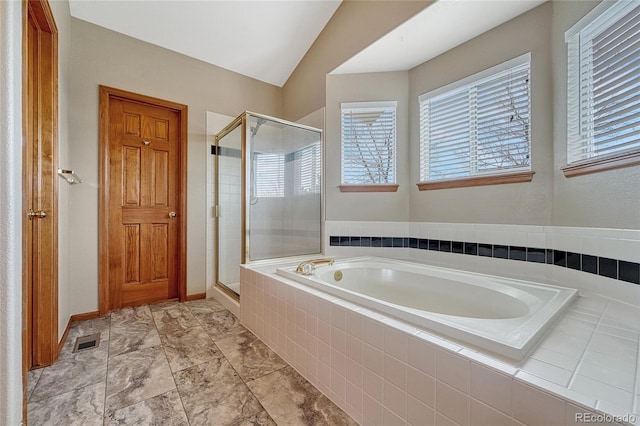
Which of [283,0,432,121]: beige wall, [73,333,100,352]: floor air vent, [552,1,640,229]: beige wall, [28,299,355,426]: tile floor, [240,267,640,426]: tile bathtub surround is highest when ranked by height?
[283,0,432,121]: beige wall

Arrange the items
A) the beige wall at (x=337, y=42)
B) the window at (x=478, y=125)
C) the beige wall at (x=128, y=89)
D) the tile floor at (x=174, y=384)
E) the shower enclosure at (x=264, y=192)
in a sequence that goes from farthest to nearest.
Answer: the shower enclosure at (x=264, y=192), the beige wall at (x=128, y=89), the beige wall at (x=337, y=42), the window at (x=478, y=125), the tile floor at (x=174, y=384)

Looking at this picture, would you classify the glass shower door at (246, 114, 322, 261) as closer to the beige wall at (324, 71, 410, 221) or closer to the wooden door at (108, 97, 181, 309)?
the beige wall at (324, 71, 410, 221)

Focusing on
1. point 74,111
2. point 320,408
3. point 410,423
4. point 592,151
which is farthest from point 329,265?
point 74,111

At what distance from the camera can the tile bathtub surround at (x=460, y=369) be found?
68cm

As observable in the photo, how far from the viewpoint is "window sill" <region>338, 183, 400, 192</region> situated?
8.32ft

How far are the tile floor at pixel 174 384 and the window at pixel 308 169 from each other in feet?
4.60

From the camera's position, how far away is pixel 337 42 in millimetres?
2475

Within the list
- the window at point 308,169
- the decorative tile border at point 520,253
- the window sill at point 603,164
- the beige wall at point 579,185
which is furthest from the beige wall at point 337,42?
the decorative tile border at point 520,253

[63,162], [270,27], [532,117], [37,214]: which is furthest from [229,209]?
[532,117]

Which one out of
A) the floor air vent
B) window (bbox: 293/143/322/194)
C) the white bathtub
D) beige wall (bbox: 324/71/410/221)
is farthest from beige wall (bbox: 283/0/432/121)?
the floor air vent

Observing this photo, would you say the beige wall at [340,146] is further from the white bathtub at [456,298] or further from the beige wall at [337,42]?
the white bathtub at [456,298]

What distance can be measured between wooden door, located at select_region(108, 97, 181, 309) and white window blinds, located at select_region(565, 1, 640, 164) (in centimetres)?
319

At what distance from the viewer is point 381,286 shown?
6.89 ft

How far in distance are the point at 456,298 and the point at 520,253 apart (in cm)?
57
